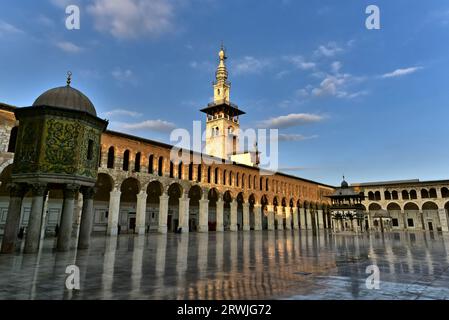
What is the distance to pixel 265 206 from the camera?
1790 inches

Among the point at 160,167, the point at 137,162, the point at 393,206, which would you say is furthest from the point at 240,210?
the point at 393,206

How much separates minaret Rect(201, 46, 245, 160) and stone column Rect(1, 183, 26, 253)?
3961 centimetres

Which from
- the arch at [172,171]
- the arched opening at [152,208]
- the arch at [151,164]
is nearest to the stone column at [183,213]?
the arch at [172,171]

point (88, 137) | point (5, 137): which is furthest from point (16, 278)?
point (5, 137)

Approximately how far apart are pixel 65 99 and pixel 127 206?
21837mm

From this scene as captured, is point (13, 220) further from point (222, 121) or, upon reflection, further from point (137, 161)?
point (222, 121)

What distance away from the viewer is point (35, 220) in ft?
39.1

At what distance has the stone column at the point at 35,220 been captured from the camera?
38.2 feet

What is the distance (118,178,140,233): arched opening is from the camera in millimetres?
31656

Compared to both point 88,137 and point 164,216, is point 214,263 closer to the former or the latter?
point 88,137

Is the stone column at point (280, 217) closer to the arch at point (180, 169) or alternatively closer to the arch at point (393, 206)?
the arch at point (180, 169)

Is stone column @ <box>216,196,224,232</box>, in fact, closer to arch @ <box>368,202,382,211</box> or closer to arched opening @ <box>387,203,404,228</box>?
arch @ <box>368,202,382,211</box>

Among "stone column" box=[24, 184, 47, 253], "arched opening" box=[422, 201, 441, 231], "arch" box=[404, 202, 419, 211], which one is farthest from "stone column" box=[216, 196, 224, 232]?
"arched opening" box=[422, 201, 441, 231]
